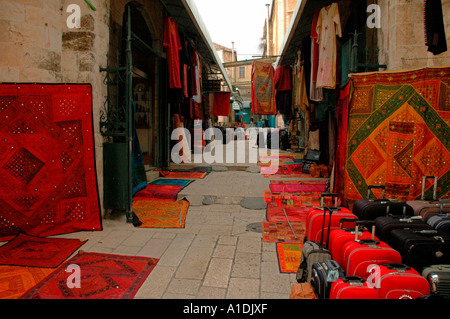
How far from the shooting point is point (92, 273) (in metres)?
2.65

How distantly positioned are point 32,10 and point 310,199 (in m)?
4.81

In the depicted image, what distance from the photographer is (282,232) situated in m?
3.76

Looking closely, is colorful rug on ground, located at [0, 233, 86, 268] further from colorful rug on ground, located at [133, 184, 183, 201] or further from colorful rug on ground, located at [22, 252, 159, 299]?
colorful rug on ground, located at [133, 184, 183, 201]

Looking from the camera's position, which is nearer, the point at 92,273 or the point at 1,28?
the point at 92,273

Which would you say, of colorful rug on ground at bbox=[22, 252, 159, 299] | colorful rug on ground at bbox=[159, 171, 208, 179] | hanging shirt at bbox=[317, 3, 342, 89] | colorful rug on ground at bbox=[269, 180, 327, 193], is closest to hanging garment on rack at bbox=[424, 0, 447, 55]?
hanging shirt at bbox=[317, 3, 342, 89]

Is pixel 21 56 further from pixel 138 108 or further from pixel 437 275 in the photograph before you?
pixel 437 275

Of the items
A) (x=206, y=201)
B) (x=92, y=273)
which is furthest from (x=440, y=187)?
(x=92, y=273)

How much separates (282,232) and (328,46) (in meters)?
3.40

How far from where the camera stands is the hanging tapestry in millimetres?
10859

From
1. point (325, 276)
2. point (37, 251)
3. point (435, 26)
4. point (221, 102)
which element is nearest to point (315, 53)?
point (435, 26)

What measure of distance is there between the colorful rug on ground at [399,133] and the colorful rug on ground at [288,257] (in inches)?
54.9

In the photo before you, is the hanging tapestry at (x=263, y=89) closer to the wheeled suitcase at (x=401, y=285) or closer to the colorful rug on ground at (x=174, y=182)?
the colorful rug on ground at (x=174, y=182)

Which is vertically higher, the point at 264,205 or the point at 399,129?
the point at 399,129

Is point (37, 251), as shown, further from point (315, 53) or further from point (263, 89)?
point (263, 89)
